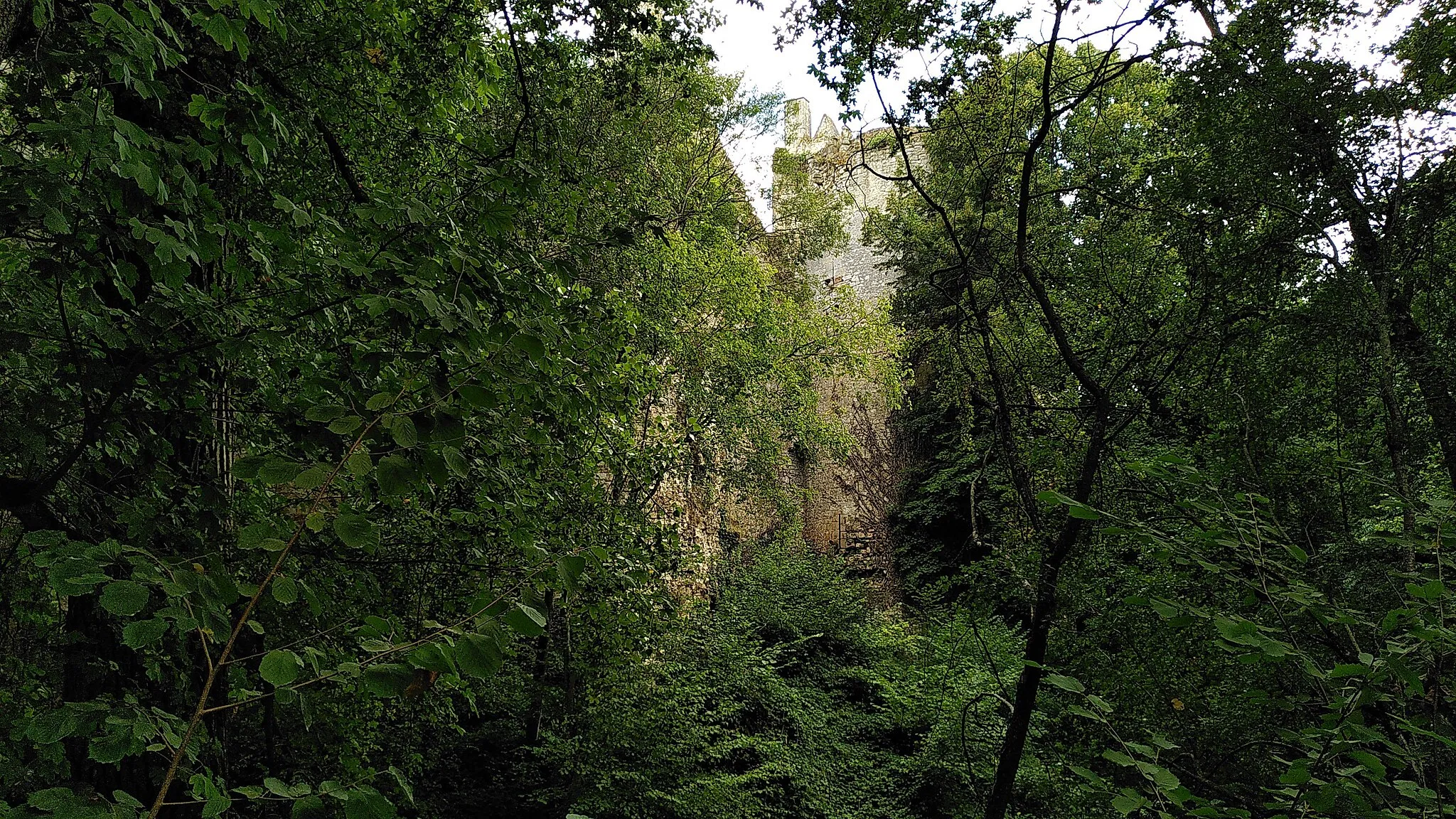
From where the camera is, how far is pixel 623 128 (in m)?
8.69

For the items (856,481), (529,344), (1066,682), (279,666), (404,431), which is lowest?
(856,481)

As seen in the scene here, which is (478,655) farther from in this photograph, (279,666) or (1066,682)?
(1066,682)

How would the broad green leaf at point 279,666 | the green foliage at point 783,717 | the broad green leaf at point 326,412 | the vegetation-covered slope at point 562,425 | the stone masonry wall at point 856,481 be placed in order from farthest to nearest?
the stone masonry wall at point 856,481, the green foliage at point 783,717, the vegetation-covered slope at point 562,425, the broad green leaf at point 326,412, the broad green leaf at point 279,666

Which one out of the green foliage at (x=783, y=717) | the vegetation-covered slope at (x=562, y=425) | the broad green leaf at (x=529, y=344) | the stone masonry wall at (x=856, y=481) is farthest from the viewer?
the stone masonry wall at (x=856, y=481)

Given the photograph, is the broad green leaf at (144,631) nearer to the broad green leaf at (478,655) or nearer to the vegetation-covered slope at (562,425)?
the vegetation-covered slope at (562,425)

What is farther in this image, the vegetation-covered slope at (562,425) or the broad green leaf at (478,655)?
the vegetation-covered slope at (562,425)

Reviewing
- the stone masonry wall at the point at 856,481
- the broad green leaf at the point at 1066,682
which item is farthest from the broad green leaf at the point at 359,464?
the stone masonry wall at the point at 856,481

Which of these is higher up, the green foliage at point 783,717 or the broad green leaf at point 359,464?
the broad green leaf at point 359,464

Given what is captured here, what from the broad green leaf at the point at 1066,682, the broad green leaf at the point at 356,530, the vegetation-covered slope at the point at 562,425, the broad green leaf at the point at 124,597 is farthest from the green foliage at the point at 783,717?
the broad green leaf at the point at 124,597

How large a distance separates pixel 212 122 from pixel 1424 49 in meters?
4.58

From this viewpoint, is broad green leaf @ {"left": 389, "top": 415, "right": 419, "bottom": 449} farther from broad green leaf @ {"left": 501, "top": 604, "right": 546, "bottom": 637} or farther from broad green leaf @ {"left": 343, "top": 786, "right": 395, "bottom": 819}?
broad green leaf @ {"left": 343, "top": 786, "right": 395, "bottom": 819}

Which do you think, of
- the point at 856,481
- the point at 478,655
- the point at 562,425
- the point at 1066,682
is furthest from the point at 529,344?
the point at 856,481

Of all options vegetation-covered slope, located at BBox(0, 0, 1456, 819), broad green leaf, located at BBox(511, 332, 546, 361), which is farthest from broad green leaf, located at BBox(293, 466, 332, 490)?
broad green leaf, located at BBox(511, 332, 546, 361)

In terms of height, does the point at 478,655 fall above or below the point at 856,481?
above
